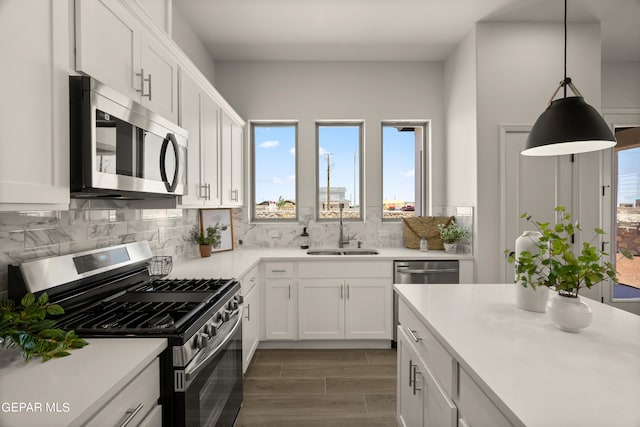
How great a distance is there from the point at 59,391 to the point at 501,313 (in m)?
1.55

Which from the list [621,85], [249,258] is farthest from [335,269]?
[621,85]

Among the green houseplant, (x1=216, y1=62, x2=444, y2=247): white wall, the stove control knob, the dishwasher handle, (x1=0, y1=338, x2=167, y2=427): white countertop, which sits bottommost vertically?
the dishwasher handle

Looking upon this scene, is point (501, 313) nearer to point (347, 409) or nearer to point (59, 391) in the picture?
point (347, 409)

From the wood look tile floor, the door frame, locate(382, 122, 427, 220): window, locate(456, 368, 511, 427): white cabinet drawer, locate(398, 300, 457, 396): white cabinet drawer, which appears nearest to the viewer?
locate(456, 368, 511, 427): white cabinet drawer

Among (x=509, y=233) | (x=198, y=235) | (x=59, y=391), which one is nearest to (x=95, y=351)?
(x=59, y=391)

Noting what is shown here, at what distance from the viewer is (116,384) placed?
2.97ft

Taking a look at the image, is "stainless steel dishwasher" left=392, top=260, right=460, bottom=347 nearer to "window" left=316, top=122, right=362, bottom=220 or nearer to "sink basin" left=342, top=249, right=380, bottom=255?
"sink basin" left=342, top=249, right=380, bottom=255

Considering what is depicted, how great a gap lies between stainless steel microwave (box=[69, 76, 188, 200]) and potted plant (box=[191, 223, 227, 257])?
1448 mm

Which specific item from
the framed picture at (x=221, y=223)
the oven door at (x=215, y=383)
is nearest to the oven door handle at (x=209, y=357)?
the oven door at (x=215, y=383)

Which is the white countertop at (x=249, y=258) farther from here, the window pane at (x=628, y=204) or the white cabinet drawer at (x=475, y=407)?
the window pane at (x=628, y=204)

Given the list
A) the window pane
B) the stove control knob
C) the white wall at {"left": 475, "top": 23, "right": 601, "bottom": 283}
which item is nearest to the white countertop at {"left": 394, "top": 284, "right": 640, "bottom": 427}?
the stove control knob

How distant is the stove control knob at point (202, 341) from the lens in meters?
1.35

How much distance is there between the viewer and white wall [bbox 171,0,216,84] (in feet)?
9.18

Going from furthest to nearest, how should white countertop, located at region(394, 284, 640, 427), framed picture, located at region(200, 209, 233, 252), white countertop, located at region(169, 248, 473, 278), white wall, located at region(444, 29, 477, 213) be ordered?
1. framed picture, located at region(200, 209, 233, 252)
2. white wall, located at region(444, 29, 477, 213)
3. white countertop, located at region(169, 248, 473, 278)
4. white countertop, located at region(394, 284, 640, 427)
